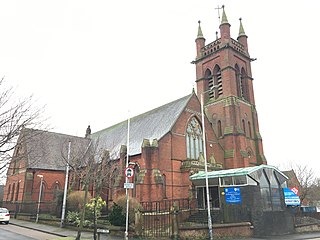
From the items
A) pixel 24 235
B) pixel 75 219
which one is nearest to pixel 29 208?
pixel 75 219

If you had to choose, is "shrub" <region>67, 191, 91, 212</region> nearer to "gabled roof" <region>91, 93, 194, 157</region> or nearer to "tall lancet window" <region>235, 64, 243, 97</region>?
"gabled roof" <region>91, 93, 194, 157</region>

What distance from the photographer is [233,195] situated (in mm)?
21359

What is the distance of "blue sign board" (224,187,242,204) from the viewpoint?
2108 centimetres

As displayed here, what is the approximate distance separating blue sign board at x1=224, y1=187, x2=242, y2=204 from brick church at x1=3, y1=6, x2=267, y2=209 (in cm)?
615

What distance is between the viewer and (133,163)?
29594 mm

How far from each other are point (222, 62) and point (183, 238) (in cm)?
2880

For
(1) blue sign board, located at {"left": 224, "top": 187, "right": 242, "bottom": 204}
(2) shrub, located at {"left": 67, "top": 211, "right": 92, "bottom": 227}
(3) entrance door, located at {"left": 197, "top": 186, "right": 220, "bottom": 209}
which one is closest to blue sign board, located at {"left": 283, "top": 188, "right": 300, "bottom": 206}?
(1) blue sign board, located at {"left": 224, "top": 187, "right": 242, "bottom": 204}

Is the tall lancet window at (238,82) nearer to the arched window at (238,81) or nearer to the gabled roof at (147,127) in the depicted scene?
the arched window at (238,81)

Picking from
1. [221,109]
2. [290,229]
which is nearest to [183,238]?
[290,229]

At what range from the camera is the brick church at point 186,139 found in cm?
2866

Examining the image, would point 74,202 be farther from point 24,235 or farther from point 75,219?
point 24,235

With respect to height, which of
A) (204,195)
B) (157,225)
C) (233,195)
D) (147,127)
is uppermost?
(147,127)

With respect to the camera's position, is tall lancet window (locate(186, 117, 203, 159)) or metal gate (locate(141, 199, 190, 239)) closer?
metal gate (locate(141, 199, 190, 239))

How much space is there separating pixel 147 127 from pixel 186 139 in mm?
5858
